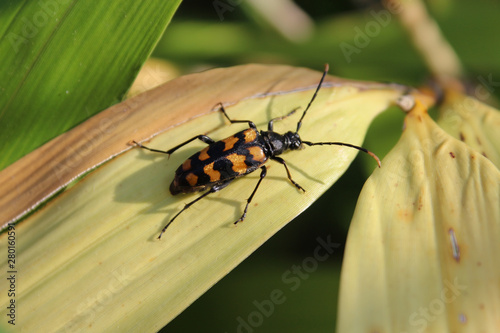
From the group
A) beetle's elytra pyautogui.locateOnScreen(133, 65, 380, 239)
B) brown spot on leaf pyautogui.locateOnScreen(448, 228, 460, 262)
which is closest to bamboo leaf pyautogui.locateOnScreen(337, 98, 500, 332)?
brown spot on leaf pyautogui.locateOnScreen(448, 228, 460, 262)

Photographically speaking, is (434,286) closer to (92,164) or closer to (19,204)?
(92,164)

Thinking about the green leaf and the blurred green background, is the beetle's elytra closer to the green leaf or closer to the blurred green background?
the blurred green background

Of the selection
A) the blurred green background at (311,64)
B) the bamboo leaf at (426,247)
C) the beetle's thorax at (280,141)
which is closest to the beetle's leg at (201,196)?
the beetle's thorax at (280,141)

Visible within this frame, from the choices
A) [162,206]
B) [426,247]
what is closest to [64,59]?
[162,206]

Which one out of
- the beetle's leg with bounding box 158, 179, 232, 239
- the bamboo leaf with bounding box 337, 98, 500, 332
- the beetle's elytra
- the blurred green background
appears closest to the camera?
the bamboo leaf with bounding box 337, 98, 500, 332

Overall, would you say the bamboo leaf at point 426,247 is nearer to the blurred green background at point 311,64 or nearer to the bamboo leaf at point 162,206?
the bamboo leaf at point 162,206

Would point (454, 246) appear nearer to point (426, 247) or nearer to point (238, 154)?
point (426, 247)

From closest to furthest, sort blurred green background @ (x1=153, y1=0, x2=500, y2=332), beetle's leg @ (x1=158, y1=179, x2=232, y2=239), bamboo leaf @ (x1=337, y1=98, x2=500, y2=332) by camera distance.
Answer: bamboo leaf @ (x1=337, y1=98, x2=500, y2=332)
beetle's leg @ (x1=158, y1=179, x2=232, y2=239)
blurred green background @ (x1=153, y1=0, x2=500, y2=332)
